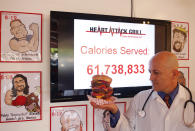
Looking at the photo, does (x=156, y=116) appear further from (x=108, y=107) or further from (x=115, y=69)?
(x=115, y=69)

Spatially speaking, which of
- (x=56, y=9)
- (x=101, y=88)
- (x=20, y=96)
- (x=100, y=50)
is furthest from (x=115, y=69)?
(x=20, y=96)

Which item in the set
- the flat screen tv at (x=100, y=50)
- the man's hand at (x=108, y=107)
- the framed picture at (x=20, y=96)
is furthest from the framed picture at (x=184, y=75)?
the framed picture at (x=20, y=96)

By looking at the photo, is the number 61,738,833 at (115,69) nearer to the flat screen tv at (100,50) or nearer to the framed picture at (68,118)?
the flat screen tv at (100,50)

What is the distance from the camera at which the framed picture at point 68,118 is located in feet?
5.82

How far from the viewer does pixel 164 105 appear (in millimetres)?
1579

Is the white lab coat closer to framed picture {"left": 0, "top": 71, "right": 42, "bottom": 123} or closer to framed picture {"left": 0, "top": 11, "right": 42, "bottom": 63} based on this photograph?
framed picture {"left": 0, "top": 71, "right": 42, "bottom": 123}

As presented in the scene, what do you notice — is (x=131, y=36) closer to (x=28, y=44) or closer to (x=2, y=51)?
(x=28, y=44)

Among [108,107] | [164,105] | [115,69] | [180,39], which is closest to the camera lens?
[108,107]

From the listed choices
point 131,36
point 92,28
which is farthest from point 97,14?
point 131,36

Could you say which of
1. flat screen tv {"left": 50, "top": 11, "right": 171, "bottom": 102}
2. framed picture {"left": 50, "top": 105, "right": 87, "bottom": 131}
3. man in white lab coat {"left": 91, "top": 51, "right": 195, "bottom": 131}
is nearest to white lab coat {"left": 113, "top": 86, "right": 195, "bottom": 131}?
man in white lab coat {"left": 91, "top": 51, "right": 195, "bottom": 131}

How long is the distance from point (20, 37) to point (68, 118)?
81cm

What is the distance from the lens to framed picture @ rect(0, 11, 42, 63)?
5.30ft

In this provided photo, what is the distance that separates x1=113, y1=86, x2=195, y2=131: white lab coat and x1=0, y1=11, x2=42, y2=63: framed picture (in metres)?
0.90

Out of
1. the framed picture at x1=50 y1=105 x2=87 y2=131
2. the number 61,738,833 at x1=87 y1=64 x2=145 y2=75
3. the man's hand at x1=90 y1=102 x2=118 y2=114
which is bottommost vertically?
the framed picture at x1=50 y1=105 x2=87 y2=131
